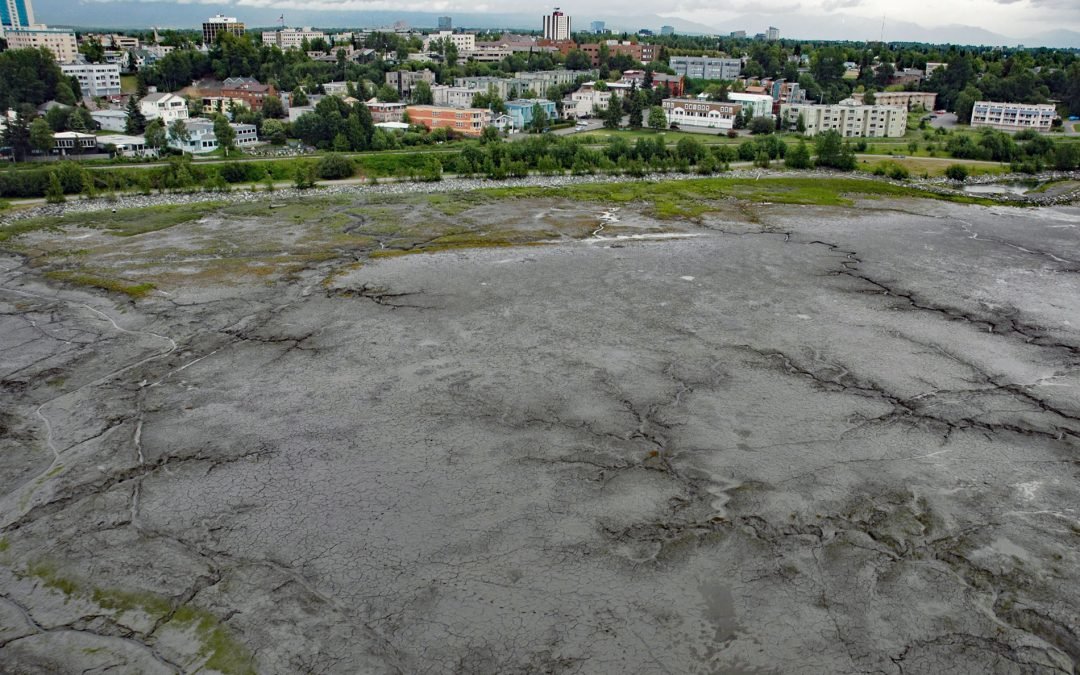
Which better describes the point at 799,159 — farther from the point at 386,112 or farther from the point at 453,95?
the point at 453,95

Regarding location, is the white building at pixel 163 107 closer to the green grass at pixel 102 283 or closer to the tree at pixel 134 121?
the tree at pixel 134 121

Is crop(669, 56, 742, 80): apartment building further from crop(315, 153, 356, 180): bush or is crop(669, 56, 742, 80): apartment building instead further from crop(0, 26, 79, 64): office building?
crop(0, 26, 79, 64): office building

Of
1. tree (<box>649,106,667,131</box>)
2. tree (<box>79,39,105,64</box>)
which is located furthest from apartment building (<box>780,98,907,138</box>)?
tree (<box>79,39,105,64</box>)

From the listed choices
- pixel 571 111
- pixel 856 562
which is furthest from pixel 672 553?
pixel 571 111

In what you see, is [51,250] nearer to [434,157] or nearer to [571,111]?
[434,157]

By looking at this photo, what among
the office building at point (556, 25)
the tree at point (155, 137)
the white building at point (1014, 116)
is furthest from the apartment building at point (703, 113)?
the office building at point (556, 25)

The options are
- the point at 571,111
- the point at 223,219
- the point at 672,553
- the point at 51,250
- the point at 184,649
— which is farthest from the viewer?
the point at 571,111

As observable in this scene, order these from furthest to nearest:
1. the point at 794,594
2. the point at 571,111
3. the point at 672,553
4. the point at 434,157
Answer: the point at 571,111 → the point at 434,157 → the point at 672,553 → the point at 794,594

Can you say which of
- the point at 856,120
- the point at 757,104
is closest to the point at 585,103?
the point at 757,104
